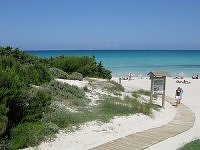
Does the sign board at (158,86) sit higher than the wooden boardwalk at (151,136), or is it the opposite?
the sign board at (158,86)

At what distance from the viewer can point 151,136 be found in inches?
505

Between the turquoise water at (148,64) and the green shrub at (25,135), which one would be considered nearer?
the green shrub at (25,135)

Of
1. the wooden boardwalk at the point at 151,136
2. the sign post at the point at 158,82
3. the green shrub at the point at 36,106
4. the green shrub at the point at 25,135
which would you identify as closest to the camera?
the green shrub at the point at 25,135

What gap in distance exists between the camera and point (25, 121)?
11.4m

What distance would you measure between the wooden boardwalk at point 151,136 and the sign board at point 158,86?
307 centimetres

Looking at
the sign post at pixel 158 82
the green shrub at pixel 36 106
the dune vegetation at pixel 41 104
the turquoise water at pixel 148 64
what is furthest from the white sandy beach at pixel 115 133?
the turquoise water at pixel 148 64

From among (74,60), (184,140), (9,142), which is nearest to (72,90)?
(184,140)

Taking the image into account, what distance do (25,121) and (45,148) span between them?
1042 millimetres

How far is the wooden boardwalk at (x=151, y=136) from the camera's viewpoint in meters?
11.4

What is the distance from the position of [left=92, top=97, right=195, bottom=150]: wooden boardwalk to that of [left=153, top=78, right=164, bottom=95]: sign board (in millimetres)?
3067

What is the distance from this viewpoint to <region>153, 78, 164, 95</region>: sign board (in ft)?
66.3

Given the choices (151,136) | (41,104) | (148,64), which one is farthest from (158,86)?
(148,64)

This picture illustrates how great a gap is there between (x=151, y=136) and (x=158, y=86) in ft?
25.1

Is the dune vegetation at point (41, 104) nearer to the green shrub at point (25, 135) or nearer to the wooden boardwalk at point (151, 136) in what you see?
the green shrub at point (25, 135)
